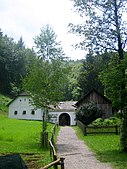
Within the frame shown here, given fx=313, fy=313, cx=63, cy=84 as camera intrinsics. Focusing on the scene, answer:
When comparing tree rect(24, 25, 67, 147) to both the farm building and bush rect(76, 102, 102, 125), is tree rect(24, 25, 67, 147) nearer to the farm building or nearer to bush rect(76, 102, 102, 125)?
bush rect(76, 102, 102, 125)

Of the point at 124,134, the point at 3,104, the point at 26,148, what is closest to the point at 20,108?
the point at 3,104

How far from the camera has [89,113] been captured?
4503 centimetres

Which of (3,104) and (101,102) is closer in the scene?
(101,102)

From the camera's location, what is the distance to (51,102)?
77.6 ft

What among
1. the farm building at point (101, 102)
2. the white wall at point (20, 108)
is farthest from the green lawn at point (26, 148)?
the white wall at point (20, 108)

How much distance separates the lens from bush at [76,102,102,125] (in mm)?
45094

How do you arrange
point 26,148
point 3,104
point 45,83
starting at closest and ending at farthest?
1. point 26,148
2. point 45,83
3. point 3,104

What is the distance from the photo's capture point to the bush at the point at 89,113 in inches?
1775

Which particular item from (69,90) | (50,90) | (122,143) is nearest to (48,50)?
(50,90)

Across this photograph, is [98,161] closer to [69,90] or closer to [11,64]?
[69,90]

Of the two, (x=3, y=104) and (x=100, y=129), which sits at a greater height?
(x=3, y=104)

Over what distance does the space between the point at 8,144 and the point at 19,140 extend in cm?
258

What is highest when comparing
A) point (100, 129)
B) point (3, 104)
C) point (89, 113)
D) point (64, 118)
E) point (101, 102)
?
point (3, 104)

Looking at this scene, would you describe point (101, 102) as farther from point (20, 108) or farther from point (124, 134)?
point (124, 134)
